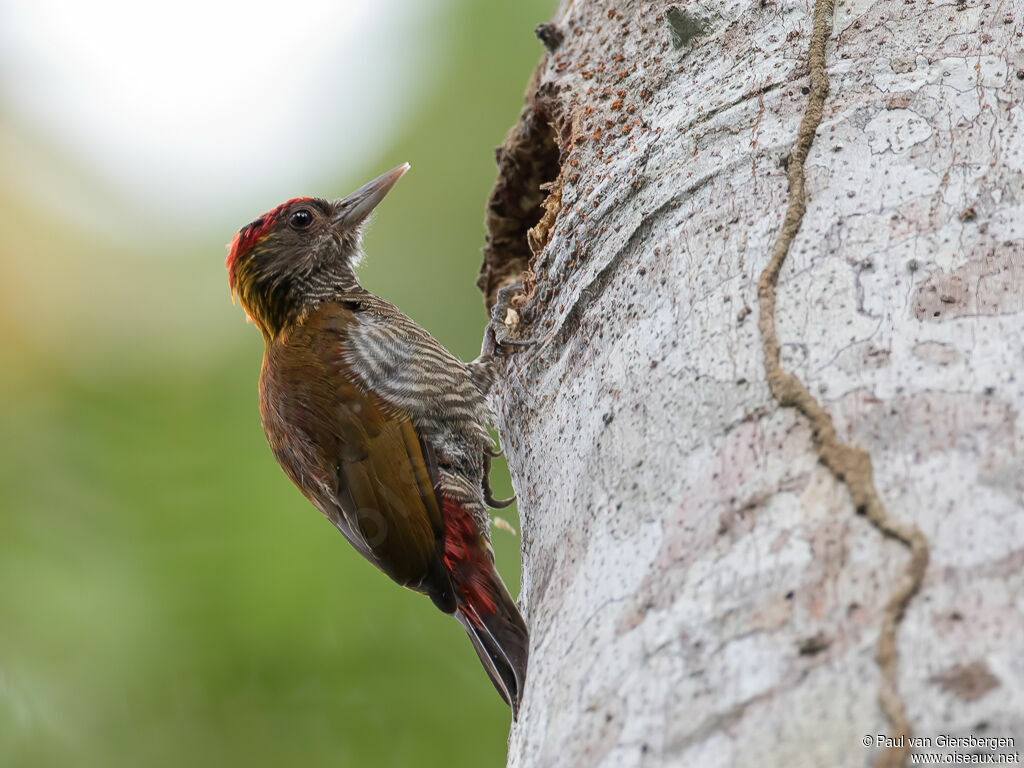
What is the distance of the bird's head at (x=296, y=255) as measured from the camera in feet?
12.9

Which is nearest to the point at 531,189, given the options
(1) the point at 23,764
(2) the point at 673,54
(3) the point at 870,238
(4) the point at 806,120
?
(2) the point at 673,54

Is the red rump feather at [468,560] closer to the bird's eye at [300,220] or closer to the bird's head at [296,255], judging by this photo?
the bird's head at [296,255]

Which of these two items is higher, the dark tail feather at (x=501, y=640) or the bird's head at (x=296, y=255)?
the bird's head at (x=296, y=255)

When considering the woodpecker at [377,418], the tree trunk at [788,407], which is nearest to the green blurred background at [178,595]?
the woodpecker at [377,418]

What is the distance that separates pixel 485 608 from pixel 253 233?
76.1 inches

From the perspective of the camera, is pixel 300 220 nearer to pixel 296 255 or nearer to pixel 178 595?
pixel 296 255

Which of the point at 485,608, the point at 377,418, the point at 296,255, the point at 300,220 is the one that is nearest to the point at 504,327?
the point at 377,418

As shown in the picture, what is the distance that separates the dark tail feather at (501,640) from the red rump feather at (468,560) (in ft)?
0.05

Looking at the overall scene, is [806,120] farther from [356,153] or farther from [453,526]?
[356,153]

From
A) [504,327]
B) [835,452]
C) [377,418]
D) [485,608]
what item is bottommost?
[485,608]

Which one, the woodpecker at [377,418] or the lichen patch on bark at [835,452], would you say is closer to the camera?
the lichen patch on bark at [835,452]

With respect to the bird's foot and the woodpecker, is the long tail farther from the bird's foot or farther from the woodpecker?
the bird's foot

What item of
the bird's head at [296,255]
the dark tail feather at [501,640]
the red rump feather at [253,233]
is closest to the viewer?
the dark tail feather at [501,640]

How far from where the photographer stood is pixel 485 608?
9.36ft
